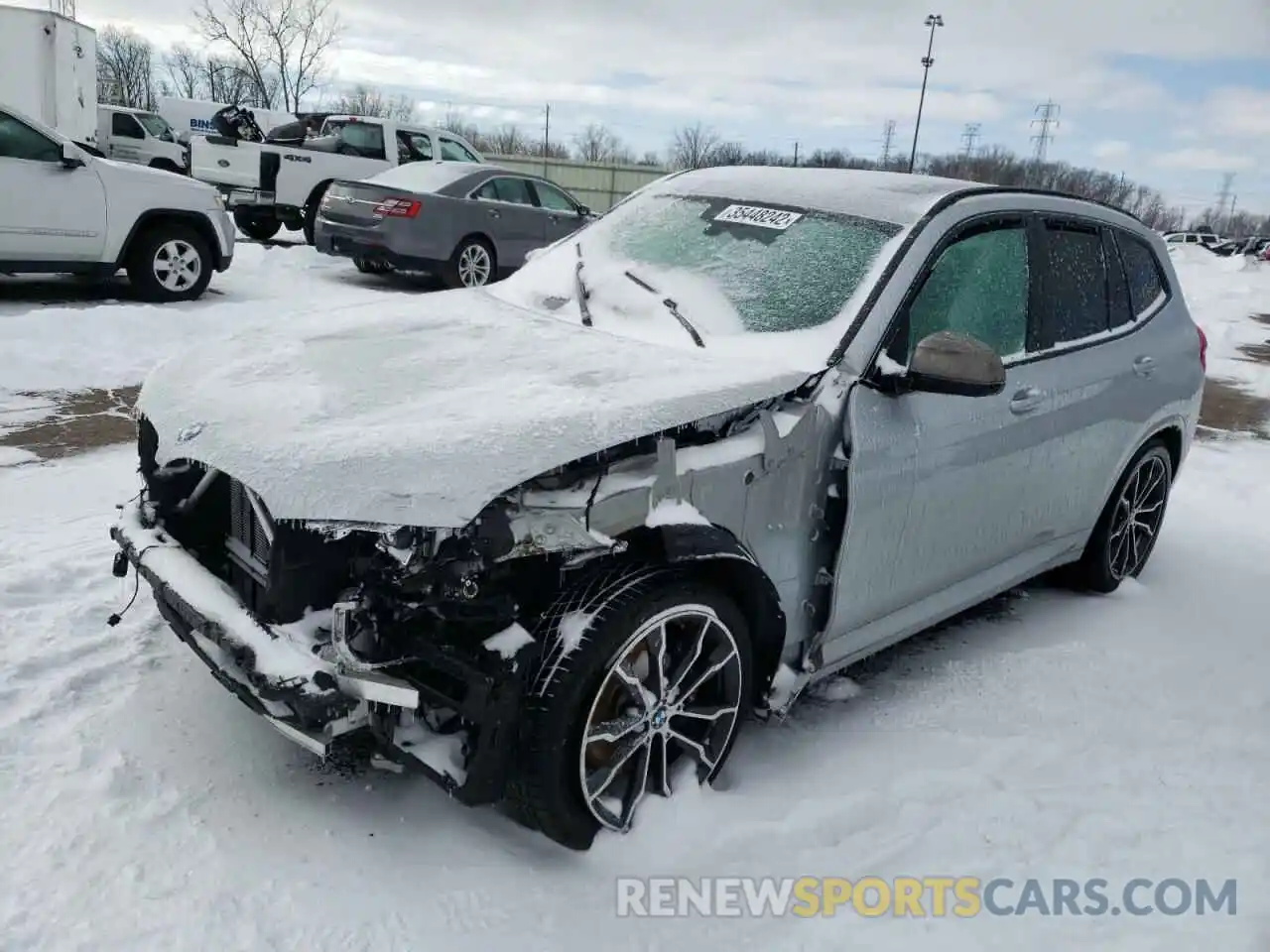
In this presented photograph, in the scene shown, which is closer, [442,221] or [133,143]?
[442,221]

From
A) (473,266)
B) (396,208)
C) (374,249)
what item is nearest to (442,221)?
(396,208)

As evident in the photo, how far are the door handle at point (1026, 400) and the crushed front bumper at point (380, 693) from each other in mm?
2129

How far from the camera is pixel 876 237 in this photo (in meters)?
3.38

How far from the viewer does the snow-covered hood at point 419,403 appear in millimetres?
2275

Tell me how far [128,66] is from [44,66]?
62.8 meters

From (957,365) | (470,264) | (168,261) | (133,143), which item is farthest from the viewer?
(133,143)

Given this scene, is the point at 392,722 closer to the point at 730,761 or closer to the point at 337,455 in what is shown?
the point at 337,455

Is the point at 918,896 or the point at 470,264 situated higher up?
the point at 470,264

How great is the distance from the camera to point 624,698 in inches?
105

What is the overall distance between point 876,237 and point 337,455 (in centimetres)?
198

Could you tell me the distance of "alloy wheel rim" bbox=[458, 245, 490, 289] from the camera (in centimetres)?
1189

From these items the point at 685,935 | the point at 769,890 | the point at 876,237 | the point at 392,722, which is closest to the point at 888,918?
the point at 769,890

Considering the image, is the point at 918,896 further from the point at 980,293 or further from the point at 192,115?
the point at 192,115

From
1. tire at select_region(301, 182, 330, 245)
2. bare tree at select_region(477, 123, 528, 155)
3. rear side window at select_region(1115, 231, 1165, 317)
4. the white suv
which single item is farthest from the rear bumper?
bare tree at select_region(477, 123, 528, 155)
